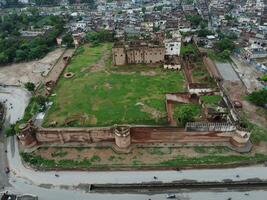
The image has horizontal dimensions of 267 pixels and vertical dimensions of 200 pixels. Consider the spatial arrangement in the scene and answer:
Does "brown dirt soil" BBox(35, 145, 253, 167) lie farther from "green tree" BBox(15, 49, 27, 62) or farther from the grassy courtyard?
"green tree" BBox(15, 49, 27, 62)

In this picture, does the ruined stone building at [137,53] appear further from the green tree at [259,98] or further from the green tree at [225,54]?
the green tree at [259,98]

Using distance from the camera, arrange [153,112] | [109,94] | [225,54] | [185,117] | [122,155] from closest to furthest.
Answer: [122,155] < [185,117] < [153,112] < [109,94] < [225,54]

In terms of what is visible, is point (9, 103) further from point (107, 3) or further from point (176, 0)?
point (176, 0)

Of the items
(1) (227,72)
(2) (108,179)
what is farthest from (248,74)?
(2) (108,179)

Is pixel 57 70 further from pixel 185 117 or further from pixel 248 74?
pixel 248 74

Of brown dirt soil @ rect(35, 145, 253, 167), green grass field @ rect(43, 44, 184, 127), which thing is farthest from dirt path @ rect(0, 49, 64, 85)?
brown dirt soil @ rect(35, 145, 253, 167)

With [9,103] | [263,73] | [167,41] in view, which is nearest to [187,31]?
[167,41]
